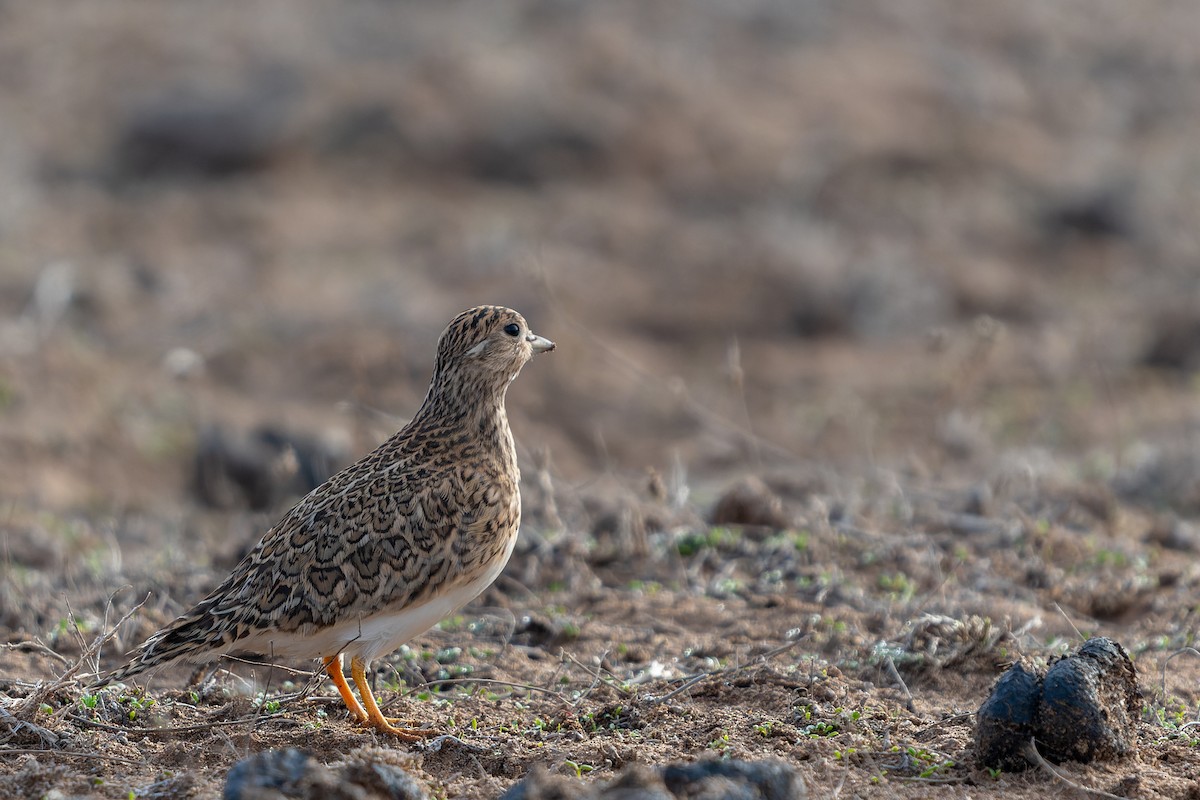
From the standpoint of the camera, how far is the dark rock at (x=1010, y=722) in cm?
489

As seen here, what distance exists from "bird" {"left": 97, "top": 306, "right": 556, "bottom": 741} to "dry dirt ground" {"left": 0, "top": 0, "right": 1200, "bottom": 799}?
1.02ft

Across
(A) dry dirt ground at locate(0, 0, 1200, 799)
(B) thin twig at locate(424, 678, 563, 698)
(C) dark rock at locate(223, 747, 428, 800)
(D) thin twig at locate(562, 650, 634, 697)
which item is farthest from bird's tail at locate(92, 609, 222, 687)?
(D) thin twig at locate(562, 650, 634, 697)

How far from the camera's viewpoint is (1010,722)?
489 cm

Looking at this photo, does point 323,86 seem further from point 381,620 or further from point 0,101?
point 381,620

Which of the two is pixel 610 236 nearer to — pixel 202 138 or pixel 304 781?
pixel 202 138

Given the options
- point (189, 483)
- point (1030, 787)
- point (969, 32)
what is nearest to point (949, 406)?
point (189, 483)

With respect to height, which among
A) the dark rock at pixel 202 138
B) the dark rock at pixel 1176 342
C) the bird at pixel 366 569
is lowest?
the dark rock at pixel 1176 342

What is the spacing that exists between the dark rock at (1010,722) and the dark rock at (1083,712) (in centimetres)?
3

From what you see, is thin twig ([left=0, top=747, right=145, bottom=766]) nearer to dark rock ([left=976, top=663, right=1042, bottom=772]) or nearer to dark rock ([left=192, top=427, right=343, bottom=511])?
dark rock ([left=976, top=663, right=1042, bottom=772])

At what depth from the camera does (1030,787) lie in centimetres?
484

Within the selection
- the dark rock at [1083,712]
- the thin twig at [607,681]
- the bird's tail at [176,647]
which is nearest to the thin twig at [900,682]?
the dark rock at [1083,712]

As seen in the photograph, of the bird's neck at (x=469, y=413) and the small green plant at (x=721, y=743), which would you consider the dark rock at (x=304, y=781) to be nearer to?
the small green plant at (x=721, y=743)

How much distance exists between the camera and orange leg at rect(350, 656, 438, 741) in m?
5.31

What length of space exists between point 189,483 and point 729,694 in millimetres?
5944
